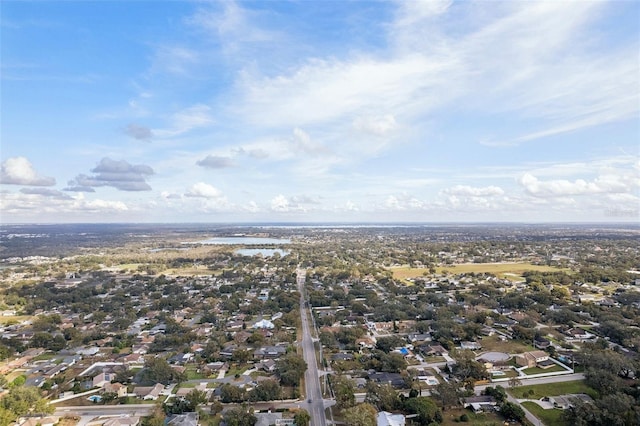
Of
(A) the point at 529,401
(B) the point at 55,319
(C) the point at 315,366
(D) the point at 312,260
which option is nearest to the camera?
(A) the point at 529,401

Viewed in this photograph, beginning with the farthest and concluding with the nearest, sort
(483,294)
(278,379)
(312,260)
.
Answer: (312,260) < (483,294) < (278,379)

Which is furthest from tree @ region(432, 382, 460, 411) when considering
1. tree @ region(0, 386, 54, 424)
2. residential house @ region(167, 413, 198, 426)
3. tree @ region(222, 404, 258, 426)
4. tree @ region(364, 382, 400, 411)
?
tree @ region(0, 386, 54, 424)

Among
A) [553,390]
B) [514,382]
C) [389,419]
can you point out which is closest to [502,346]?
[553,390]

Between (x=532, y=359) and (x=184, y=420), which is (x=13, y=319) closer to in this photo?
(x=184, y=420)

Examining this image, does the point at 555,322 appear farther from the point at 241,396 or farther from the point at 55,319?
the point at 55,319

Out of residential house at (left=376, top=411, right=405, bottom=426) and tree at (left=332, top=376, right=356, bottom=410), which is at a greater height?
tree at (left=332, top=376, right=356, bottom=410)

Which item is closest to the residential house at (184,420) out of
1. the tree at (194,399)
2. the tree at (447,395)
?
the tree at (194,399)

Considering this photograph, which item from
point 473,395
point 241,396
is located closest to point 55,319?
point 241,396

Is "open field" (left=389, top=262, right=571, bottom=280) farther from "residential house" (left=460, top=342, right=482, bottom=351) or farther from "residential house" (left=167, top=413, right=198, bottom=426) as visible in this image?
"residential house" (left=167, top=413, right=198, bottom=426)

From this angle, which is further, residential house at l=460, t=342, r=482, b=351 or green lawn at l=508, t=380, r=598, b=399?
residential house at l=460, t=342, r=482, b=351
